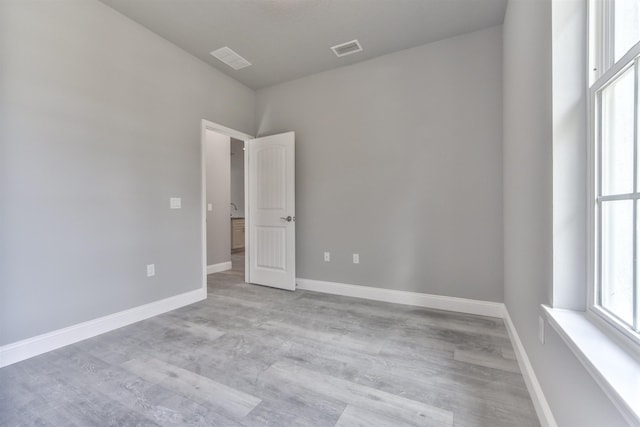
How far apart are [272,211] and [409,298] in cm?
205

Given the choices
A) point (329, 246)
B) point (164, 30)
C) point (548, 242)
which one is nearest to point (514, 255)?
point (548, 242)

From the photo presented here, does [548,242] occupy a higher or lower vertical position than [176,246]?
higher

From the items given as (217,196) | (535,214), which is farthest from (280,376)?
(217,196)

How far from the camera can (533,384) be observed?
4.84ft

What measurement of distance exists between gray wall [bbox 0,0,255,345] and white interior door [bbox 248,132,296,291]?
2.77 feet

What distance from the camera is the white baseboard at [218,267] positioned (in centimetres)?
454

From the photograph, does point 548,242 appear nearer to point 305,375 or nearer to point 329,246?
point 305,375

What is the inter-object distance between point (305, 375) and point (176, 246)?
209cm

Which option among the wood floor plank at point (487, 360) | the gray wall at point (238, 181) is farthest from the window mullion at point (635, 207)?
the gray wall at point (238, 181)

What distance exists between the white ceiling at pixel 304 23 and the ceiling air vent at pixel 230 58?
74 millimetres

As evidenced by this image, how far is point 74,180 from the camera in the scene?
221 cm

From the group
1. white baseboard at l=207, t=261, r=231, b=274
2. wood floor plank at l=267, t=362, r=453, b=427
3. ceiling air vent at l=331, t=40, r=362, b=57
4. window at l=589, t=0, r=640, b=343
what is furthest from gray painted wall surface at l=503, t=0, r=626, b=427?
white baseboard at l=207, t=261, r=231, b=274

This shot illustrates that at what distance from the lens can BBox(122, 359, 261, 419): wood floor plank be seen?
1.46 meters

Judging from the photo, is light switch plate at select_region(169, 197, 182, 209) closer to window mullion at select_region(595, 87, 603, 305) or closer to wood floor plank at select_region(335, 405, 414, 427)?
wood floor plank at select_region(335, 405, 414, 427)
